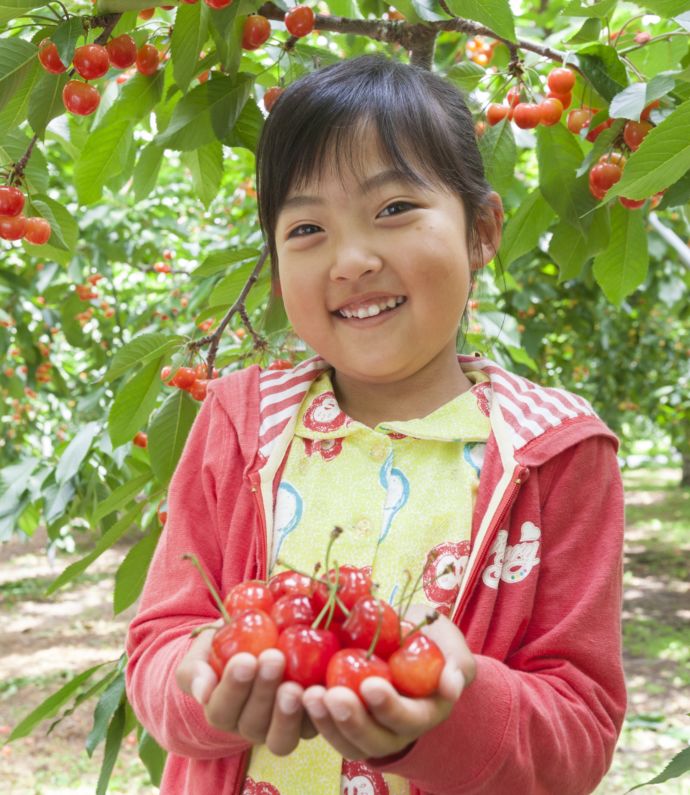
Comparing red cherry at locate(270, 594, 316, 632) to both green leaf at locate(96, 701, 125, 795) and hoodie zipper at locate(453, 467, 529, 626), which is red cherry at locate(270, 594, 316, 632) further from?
green leaf at locate(96, 701, 125, 795)

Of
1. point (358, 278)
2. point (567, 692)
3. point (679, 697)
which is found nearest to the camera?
point (567, 692)

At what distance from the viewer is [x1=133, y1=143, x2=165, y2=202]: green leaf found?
2113 millimetres

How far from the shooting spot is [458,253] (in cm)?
141

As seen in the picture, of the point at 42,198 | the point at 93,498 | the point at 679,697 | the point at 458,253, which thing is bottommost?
the point at 679,697

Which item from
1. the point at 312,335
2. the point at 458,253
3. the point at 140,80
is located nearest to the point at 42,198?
the point at 140,80

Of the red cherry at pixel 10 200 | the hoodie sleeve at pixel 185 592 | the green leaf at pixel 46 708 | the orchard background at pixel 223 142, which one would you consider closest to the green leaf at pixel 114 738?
the orchard background at pixel 223 142

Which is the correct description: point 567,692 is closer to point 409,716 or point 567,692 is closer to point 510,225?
point 409,716

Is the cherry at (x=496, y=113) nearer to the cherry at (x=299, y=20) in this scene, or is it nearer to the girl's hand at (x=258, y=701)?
the cherry at (x=299, y=20)

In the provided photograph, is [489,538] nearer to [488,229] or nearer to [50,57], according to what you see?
[488,229]

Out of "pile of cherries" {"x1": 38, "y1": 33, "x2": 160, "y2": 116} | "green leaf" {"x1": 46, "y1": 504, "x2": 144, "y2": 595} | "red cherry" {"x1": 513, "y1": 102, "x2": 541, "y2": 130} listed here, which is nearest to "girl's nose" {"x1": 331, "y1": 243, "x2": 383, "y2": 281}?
"pile of cherries" {"x1": 38, "y1": 33, "x2": 160, "y2": 116}

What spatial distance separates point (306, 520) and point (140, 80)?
3.21 feet

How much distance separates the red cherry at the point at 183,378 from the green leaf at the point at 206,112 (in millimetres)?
424

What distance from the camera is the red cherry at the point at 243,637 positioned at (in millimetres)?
959

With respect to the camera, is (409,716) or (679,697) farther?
(679,697)
